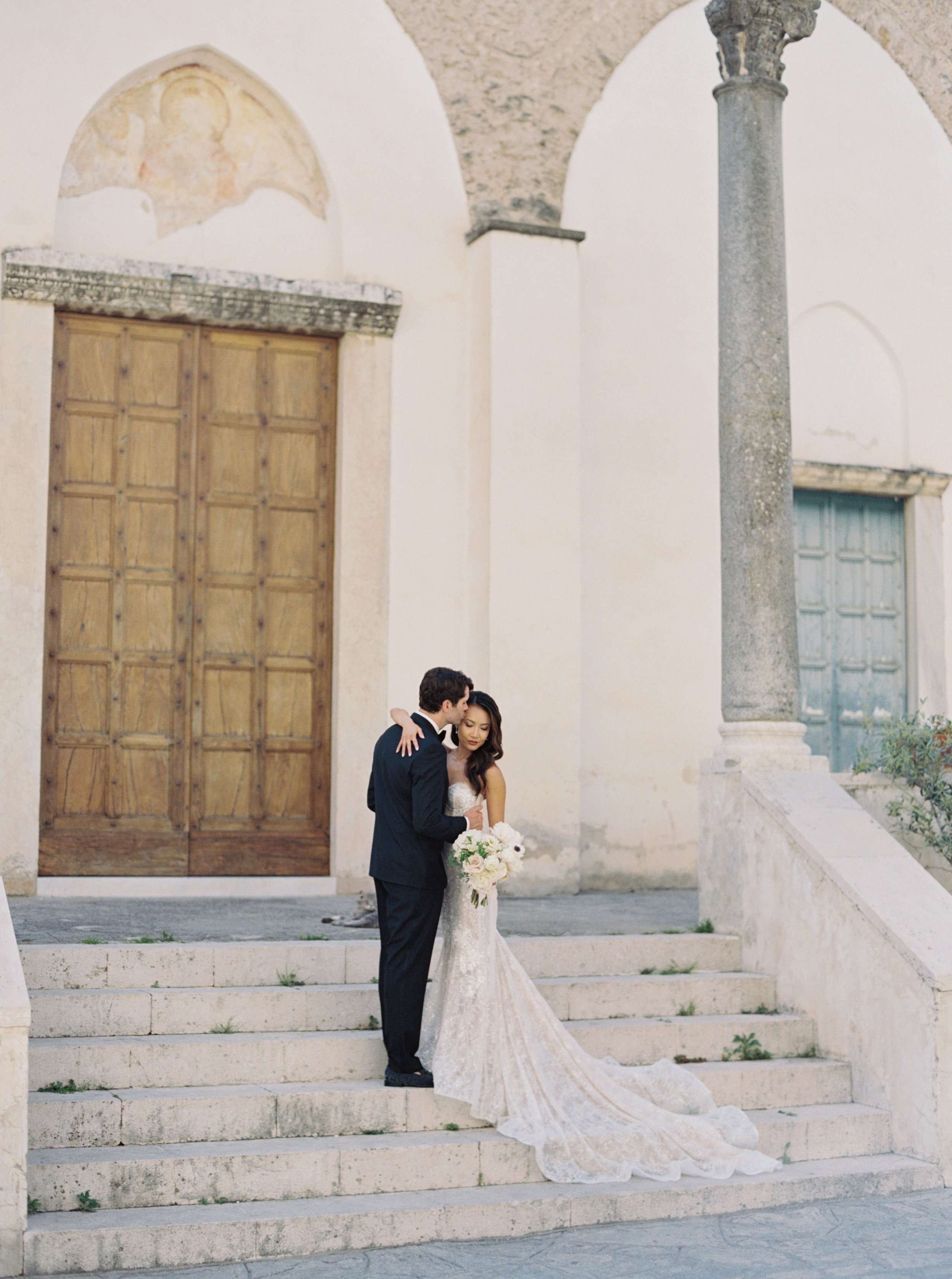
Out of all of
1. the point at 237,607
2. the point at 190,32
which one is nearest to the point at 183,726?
the point at 237,607

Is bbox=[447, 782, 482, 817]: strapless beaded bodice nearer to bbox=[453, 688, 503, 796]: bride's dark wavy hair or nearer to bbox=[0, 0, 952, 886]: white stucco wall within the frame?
bbox=[453, 688, 503, 796]: bride's dark wavy hair

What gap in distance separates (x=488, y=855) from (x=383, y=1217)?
1.34 meters

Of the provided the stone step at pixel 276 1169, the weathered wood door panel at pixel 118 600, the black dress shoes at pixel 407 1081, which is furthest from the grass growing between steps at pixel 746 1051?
the weathered wood door panel at pixel 118 600

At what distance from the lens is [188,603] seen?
9219 mm

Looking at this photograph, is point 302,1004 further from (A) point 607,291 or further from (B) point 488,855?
(A) point 607,291

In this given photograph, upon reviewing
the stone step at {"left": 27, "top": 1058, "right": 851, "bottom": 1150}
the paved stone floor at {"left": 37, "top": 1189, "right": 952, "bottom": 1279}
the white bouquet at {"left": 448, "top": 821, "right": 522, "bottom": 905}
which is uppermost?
the white bouquet at {"left": 448, "top": 821, "right": 522, "bottom": 905}

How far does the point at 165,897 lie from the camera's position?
28.8 ft

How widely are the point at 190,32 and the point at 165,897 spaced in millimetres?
5309

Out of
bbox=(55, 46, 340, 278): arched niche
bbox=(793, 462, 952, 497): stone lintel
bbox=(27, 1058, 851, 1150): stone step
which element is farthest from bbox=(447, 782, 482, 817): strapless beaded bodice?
bbox=(793, 462, 952, 497): stone lintel

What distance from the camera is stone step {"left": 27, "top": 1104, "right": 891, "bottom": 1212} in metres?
5.02

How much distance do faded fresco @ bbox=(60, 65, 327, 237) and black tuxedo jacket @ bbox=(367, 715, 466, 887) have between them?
190 inches

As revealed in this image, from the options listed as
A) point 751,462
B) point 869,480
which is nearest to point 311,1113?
point 751,462

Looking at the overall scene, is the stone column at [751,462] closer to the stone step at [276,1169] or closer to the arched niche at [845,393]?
the stone step at [276,1169]

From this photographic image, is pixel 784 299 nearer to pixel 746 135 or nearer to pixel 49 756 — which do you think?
pixel 746 135
